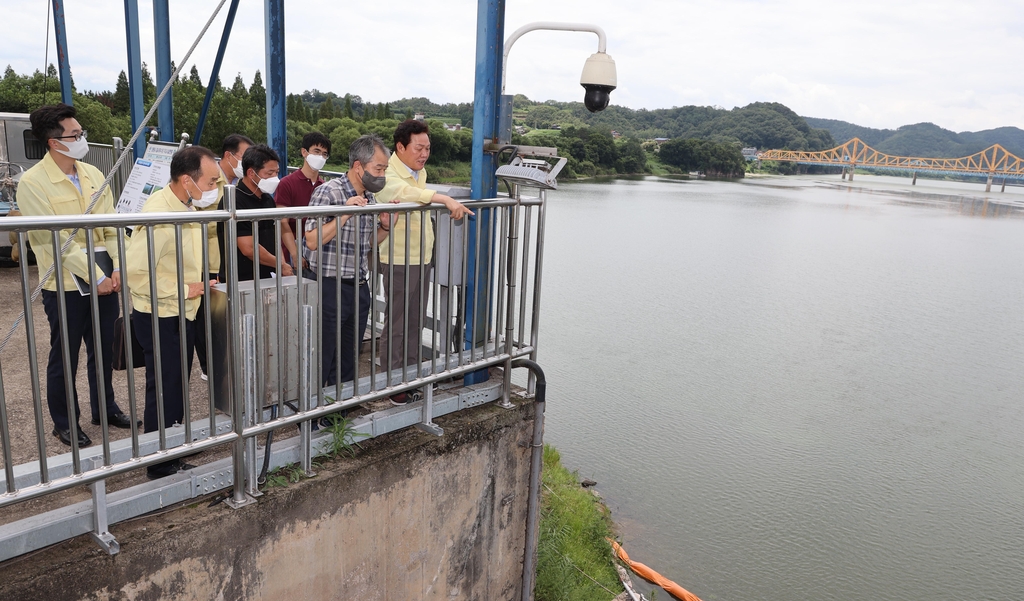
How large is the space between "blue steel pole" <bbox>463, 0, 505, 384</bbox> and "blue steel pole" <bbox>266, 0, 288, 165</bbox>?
214 centimetres

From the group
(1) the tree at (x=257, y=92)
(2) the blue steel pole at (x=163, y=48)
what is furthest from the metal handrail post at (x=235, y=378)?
(1) the tree at (x=257, y=92)

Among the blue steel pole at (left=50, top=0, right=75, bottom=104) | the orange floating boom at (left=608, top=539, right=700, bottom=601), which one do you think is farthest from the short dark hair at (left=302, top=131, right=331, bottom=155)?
the orange floating boom at (left=608, top=539, right=700, bottom=601)

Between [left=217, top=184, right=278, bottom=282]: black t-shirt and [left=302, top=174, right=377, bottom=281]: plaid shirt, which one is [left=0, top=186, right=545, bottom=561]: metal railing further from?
[left=217, top=184, right=278, bottom=282]: black t-shirt

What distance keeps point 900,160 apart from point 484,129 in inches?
4385

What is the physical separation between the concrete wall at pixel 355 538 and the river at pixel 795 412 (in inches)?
270

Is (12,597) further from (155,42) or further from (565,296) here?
(565,296)

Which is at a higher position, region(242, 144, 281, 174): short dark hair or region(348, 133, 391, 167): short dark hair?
region(348, 133, 391, 167): short dark hair

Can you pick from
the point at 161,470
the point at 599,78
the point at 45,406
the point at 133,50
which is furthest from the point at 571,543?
the point at 133,50

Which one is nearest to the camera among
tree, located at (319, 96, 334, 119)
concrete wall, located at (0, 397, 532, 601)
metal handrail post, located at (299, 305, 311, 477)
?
concrete wall, located at (0, 397, 532, 601)

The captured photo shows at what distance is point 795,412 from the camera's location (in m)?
15.2

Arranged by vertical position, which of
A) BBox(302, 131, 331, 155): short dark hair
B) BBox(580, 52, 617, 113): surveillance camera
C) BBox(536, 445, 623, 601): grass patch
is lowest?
BBox(536, 445, 623, 601): grass patch

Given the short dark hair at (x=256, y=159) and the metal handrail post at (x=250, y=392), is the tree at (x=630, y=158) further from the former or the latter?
the metal handrail post at (x=250, y=392)

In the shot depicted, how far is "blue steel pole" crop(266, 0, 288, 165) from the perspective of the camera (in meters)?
5.32

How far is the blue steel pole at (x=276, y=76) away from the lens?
5.32 meters
